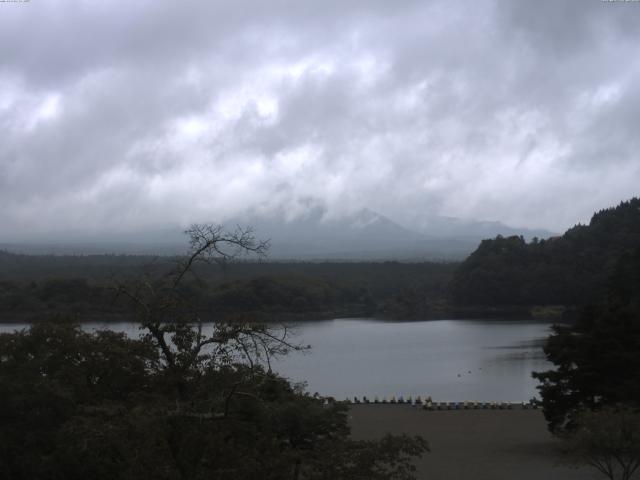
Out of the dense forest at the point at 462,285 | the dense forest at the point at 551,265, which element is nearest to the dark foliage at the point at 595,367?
the dense forest at the point at 462,285

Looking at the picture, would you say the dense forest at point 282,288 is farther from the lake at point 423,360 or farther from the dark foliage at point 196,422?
the dark foliage at point 196,422

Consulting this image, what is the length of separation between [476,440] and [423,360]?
19.5m

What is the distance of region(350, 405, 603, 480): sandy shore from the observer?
43.9 ft

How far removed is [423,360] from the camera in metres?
36.1

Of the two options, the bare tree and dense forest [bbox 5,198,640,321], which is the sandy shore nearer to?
the bare tree

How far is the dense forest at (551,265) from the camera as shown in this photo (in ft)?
204

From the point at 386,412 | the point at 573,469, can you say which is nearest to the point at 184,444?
the point at 573,469

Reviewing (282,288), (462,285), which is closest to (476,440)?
(282,288)

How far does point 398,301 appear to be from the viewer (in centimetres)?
6969

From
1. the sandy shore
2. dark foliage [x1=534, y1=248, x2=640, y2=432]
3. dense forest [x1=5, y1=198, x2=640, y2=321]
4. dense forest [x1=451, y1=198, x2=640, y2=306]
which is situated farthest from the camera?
dense forest [x1=451, y1=198, x2=640, y2=306]

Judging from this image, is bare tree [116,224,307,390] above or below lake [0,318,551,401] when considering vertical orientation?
above

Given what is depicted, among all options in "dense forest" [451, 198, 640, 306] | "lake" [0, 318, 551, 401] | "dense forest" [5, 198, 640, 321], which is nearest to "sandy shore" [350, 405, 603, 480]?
"lake" [0, 318, 551, 401]

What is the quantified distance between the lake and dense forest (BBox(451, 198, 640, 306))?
10.2 meters

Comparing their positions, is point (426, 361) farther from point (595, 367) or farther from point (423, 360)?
point (595, 367)
